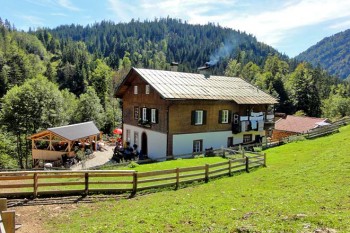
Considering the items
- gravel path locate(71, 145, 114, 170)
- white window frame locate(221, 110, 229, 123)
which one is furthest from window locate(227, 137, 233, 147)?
gravel path locate(71, 145, 114, 170)

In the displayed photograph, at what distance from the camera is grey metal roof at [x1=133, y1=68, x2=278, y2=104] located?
29.3 metres

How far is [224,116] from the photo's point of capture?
1297 inches

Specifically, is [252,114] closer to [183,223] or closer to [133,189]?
[133,189]

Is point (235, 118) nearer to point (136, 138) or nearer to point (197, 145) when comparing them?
point (197, 145)

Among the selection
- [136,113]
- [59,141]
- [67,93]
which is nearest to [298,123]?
[136,113]

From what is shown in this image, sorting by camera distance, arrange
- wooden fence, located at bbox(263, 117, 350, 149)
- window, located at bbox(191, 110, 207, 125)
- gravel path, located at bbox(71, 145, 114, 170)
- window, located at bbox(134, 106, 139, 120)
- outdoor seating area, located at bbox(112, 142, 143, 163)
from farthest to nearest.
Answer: window, located at bbox(134, 106, 139, 120) < wooden fence, located at bbox(263, 117, 350, 149) < outdoor seating area, located at bbox(112, 142, 143, 163) < window, located at bbox(191, 110, 207, 125) < gravel path, located at bbox(71, 145, 114, 170)

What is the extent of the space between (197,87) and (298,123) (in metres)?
30.0

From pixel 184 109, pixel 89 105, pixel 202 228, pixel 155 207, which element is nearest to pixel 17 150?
pixel 89 105

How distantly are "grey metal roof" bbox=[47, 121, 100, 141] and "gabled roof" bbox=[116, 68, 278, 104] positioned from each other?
5871 millimetres

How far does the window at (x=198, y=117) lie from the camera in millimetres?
30031

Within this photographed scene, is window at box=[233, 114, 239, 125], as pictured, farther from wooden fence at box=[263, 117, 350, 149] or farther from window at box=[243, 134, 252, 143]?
wooden fence at box=[263, 117, 350, 149]

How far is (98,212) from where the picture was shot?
12.3m

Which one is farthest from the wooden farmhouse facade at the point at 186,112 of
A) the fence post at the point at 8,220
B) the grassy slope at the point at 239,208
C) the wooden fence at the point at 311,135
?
the fence post at the point at 8,220

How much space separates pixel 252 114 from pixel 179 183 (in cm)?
1998
